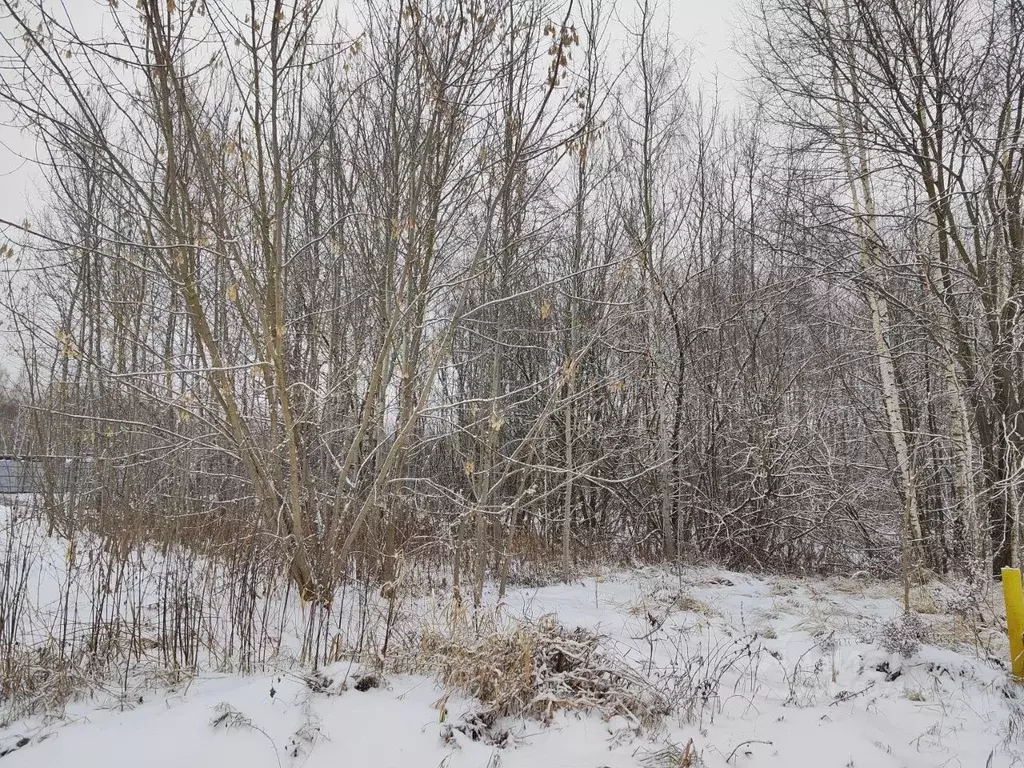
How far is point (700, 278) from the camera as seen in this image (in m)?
10.5

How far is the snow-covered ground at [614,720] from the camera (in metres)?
2.59

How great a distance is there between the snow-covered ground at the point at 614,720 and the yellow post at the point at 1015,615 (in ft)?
Result: 0.39

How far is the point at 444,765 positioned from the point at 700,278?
932 cm

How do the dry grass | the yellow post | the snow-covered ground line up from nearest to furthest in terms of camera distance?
the snow-covered ground, the dry grass, the yellow post

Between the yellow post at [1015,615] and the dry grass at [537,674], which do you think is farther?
the yellow post at [1015,615]

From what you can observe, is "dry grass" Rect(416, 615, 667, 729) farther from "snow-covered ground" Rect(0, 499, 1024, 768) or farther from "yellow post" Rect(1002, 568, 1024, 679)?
"yellow post" Rect(1002, 568, 1024, 679)

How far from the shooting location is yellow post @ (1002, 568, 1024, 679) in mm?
3477

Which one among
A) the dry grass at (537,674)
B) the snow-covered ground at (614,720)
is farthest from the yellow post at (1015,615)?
the dry grass at (537,674)

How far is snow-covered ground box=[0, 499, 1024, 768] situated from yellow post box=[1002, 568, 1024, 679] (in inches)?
4.6

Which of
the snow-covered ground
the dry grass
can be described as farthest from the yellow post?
the dry grass

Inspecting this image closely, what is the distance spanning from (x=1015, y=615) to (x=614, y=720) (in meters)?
2.43

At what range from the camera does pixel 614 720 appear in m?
3.00

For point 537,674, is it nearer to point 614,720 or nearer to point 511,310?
point 614,720

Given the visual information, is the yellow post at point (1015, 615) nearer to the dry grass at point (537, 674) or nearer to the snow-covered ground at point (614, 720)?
the snow-covered ground at point (614, 720)
